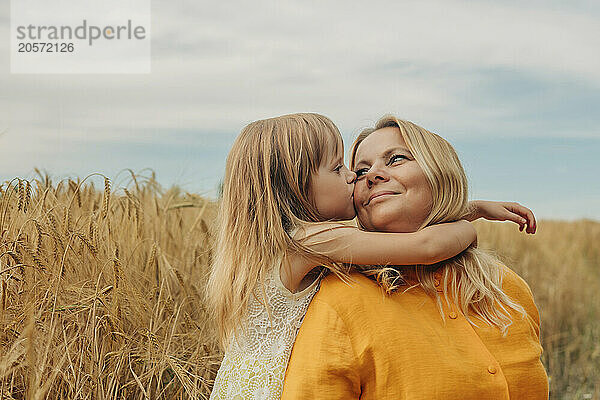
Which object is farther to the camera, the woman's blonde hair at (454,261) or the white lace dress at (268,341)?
the woman's blonde hair at (454,261)

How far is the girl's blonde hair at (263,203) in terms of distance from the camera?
210 cm

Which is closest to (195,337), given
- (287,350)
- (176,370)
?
(176,370)

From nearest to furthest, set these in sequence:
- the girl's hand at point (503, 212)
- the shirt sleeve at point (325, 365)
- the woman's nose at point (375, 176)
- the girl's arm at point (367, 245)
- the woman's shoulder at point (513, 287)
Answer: the shirt sleeve at point (325, 365) < the girl's arm at point (367, 245) < the woman's nose at point (375, 176) < the woman's shoulder at point (513, 287) < the girl's hand at point (503, 212)

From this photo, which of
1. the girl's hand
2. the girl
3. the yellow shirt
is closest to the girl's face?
the girl

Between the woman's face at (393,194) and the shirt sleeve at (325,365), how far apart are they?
43 centimetres

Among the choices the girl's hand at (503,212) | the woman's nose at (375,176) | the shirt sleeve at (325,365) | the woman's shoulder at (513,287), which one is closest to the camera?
the shirt sleeve at (325,365)

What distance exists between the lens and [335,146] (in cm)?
224

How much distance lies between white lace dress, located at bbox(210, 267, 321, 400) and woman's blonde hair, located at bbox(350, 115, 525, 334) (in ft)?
0.90

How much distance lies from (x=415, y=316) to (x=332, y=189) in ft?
1.65

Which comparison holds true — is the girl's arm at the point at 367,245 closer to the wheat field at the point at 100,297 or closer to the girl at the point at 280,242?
the girl at the point at 280,242

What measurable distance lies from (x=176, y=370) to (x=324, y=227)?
0.84 m

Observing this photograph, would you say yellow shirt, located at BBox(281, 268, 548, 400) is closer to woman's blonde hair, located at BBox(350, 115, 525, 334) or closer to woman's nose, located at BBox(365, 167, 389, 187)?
woman's blonde hair, located at BBox(350, 115, 525, 334)

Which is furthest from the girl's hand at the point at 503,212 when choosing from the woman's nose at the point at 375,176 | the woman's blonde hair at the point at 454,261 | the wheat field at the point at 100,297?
the wheat field at the point at 100,297

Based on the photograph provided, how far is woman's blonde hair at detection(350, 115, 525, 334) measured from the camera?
2.23 meters
